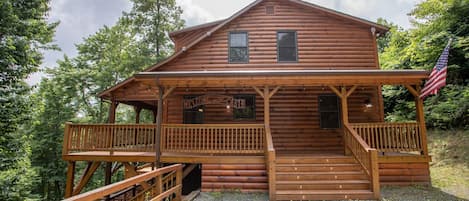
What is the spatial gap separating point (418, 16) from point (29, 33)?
17109 millimetres

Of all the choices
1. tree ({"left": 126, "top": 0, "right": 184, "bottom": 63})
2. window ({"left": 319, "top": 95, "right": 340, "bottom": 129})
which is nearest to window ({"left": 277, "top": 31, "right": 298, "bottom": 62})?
window ({"left": 319, "top": 95, "right": 340, "bottom": 129})

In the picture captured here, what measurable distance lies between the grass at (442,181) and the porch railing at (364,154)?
460 millimetres

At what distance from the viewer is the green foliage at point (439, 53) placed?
33.1 feet

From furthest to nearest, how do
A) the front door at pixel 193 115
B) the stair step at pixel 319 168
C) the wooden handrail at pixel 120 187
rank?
the front door at pixel 193 115
the stair step at pixel 319 168
the wooden handrail at pixel 120 187

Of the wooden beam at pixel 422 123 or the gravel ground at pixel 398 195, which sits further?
the wooden beam at pixel 422 123

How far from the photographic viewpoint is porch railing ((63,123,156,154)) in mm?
7645

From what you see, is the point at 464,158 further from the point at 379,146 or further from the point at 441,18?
the point at 441,18

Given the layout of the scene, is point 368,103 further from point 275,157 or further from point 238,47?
point 238,47

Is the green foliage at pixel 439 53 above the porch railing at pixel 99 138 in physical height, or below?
above

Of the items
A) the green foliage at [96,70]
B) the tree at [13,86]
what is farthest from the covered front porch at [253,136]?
the green foliage at [96,70]

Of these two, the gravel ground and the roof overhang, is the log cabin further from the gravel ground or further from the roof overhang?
the gravel ground

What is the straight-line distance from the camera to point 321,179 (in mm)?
6059

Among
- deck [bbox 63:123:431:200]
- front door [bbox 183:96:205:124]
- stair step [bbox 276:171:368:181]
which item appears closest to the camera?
deck [bbox 63:123:431:200]

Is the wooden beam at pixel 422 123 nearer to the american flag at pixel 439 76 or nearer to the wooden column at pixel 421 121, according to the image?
the wooden column at pixel 421 121
